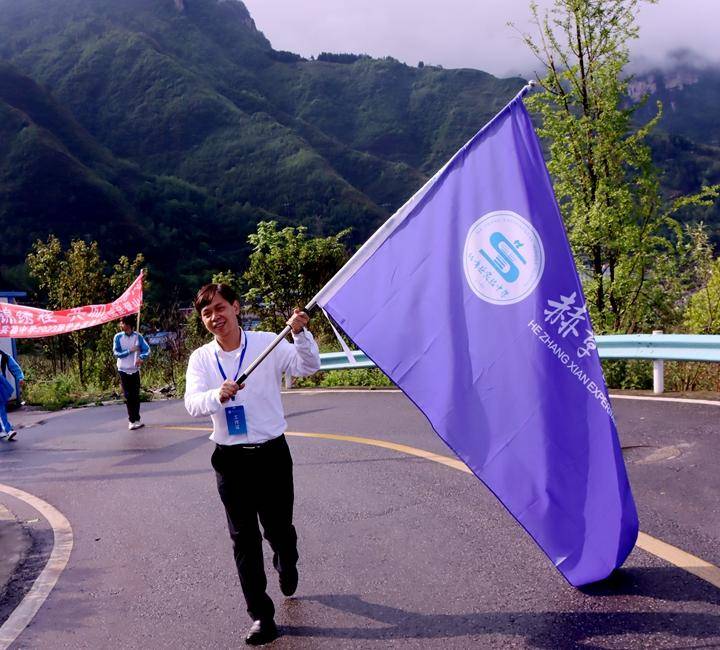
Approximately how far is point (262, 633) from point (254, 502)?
2.15 ft

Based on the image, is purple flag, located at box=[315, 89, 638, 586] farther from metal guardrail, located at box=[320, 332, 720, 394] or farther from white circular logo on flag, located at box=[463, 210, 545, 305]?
metal guardrail, located at box=[320, 332, 720, 394]

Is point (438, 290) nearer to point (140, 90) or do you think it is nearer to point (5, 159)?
point (5, 159)

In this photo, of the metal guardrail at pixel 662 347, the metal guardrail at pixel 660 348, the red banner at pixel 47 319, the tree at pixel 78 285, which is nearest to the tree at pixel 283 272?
the red banner at pixel 47 319

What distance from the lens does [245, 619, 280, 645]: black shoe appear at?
3898 millimetres

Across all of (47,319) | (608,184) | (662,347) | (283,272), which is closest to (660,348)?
(662,347)

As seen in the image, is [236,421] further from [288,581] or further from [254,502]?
[288,581]

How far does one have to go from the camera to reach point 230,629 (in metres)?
4.12

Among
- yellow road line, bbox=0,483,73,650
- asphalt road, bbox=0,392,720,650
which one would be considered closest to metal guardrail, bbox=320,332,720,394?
asphalt road, bbox=0,392,720,650

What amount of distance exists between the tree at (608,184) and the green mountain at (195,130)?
48579 millimetres

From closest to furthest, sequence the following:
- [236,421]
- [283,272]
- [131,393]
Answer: [236,421] → [131,393] → [283,272]

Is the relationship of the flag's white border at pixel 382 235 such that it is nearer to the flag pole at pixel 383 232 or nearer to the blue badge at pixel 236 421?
the flag pole at pixel 383 232

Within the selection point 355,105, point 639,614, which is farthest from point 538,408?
point 355,105

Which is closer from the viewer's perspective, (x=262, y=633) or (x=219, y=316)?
(x=262, y=633)

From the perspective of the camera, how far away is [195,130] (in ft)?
419
